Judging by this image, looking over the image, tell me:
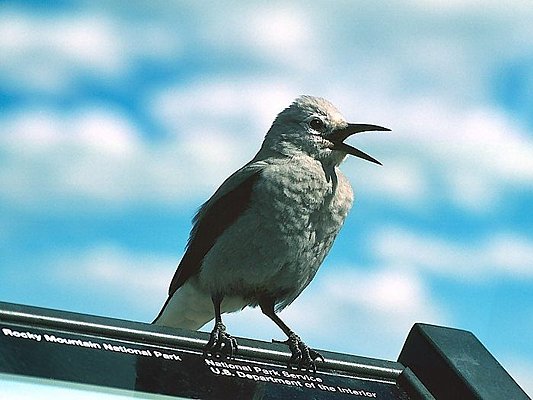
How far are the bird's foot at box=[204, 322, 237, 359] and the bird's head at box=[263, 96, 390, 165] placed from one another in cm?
177

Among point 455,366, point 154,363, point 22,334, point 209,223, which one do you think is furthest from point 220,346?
point 209,223

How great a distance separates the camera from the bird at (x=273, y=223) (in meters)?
4.72

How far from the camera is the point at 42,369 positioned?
111 inches

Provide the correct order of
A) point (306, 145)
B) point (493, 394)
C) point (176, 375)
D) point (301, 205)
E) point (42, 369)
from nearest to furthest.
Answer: point (42, 369), point (176, 375), point (493, 394), point (301, 205), point (306, 145)

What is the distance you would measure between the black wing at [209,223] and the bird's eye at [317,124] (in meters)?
0.52

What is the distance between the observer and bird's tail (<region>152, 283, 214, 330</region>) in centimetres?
508

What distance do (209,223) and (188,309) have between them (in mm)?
505

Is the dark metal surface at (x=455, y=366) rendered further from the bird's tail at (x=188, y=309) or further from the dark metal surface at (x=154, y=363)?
the bird's tail at (x=188, y=309)

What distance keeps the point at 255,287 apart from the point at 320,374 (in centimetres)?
142

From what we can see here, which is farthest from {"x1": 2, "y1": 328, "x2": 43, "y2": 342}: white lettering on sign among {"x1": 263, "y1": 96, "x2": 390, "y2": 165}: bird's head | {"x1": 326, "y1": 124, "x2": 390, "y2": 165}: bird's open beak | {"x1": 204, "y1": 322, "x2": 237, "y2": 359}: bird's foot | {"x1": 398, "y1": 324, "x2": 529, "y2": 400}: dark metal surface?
{"x1": 326, "y1": 124, "x2": 390, "y2": 165}: bird's open beak

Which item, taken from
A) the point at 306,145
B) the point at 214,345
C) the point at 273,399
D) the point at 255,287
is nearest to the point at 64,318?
the point at 214,345

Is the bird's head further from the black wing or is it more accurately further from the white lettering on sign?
the white lettering on sign

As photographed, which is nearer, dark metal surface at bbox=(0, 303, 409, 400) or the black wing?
dark metal surface at bbox=(0, 303, 409, 400)

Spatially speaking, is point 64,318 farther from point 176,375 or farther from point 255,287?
point 255,287
